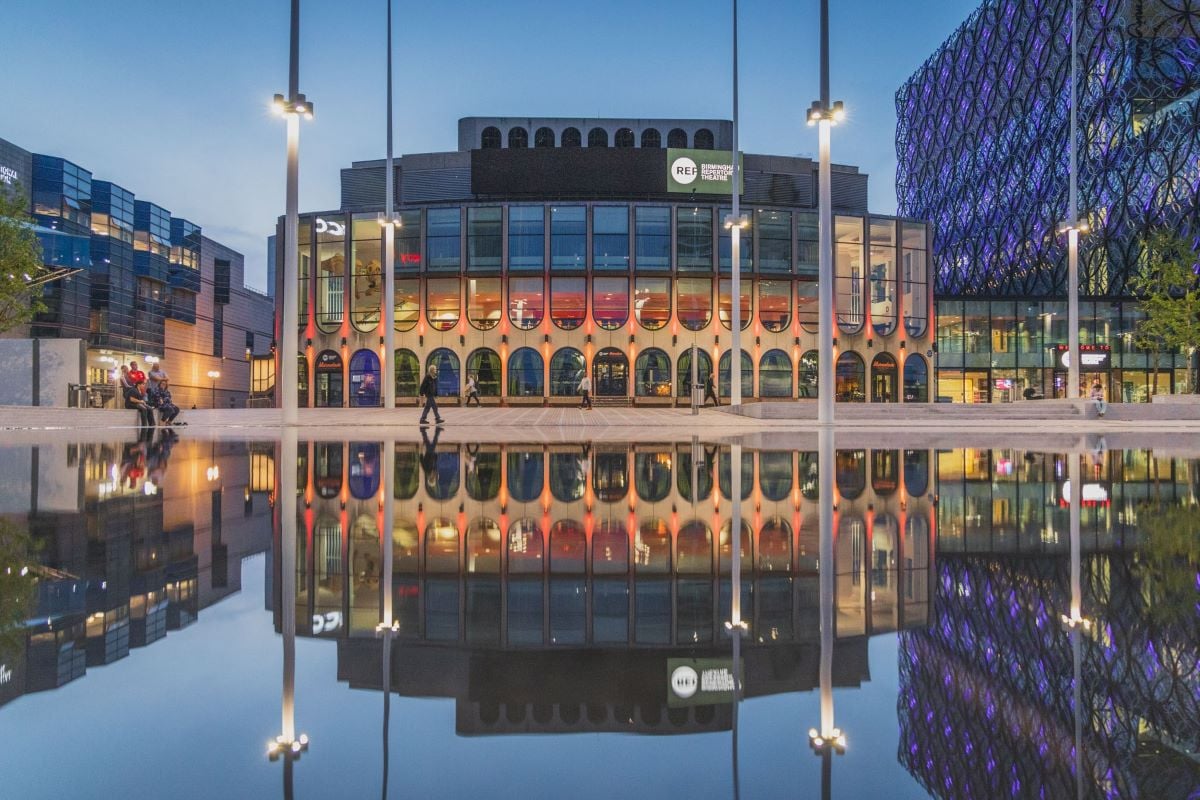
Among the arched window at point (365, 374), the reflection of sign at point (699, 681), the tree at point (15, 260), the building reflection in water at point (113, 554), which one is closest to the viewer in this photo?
the reflection of sign at point (699, 681)

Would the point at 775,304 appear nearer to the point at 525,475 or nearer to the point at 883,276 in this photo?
the point at 883,276

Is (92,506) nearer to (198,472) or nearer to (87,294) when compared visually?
(198,472)

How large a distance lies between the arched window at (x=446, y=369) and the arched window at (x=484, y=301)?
2.83m

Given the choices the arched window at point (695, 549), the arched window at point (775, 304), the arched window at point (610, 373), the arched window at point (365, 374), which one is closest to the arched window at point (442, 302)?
the arched window at point (365, 374)

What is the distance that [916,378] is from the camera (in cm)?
5512

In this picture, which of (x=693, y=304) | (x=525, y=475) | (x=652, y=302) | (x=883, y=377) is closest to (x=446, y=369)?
(x=652, y=302)

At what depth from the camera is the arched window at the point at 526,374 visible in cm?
5156

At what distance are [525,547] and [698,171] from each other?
5456cm

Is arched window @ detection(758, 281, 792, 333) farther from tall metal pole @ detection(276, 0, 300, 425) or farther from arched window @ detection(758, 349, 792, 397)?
tall metal pole @ detection(276, 0, 300, 425)

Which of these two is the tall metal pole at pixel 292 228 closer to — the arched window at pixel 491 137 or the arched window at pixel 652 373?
the arched window at pixel 652 373

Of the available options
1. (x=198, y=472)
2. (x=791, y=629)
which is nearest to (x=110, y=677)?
(x=791, y=629)

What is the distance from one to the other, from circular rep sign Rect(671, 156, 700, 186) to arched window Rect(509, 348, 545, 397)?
16.9 meters

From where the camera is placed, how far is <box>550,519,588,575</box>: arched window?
407 centimetres

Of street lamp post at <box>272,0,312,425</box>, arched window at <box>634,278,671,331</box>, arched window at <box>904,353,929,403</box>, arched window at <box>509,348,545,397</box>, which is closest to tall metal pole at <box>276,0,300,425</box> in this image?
street lamp post at <box>272,0,312,425</box>
